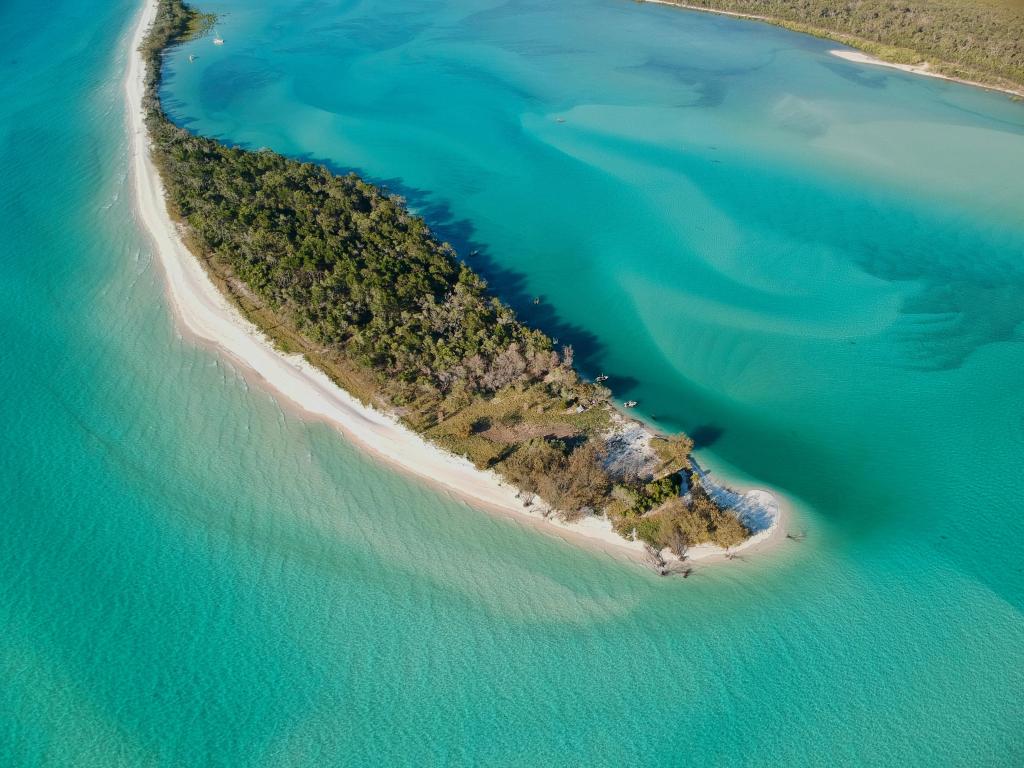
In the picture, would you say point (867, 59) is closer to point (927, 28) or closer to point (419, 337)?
point (927, 28)

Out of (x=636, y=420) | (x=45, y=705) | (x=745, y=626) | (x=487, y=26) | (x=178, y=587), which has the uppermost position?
(x=487, y=26)

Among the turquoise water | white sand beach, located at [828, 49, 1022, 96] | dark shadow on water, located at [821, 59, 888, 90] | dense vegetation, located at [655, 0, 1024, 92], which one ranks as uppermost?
dense vegetation, located at [655, 0, 1024, 92]

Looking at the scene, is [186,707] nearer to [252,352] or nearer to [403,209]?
[252,352]

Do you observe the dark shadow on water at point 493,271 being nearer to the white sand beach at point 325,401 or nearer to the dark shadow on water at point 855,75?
the white sand beach at point 325,401

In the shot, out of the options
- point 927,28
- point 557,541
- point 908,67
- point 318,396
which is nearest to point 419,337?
point 318,396

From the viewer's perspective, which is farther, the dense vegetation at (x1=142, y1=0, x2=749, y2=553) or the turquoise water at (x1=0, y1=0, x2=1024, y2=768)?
the dense vegetation at (x1=142, y1=0, x2=749, y2=553)

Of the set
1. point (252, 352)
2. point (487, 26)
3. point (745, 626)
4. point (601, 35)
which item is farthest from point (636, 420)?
point (487, 26)

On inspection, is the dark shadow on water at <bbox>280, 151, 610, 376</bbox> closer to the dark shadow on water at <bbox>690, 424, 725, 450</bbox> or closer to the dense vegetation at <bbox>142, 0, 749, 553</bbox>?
the dense vegetation at <bbox>142, 0, 749, 553</bbox>

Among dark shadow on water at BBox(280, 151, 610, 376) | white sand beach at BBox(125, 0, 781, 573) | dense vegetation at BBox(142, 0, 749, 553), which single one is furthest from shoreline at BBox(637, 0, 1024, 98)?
white sand beach at BBox(125, 0, 781, 573)
